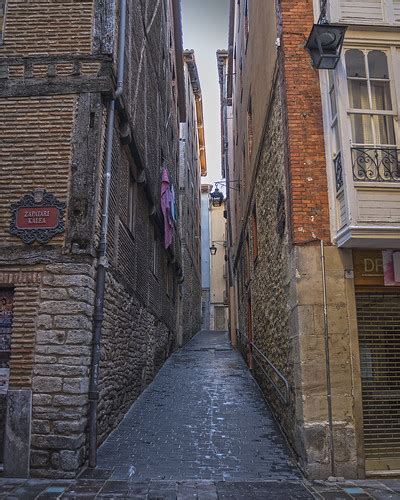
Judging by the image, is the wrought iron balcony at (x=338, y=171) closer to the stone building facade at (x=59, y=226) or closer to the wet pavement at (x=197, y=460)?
the stone building facade at (x=59, y=226)

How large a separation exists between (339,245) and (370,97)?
1.94 meters

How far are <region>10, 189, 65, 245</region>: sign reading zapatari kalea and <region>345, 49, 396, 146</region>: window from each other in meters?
3.79

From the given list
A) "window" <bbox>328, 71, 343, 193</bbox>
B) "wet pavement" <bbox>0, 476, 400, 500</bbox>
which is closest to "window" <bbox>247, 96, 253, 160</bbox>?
"window" <bbox>328, 71, 343, 193</bbox>

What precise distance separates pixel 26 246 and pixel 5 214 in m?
0.53

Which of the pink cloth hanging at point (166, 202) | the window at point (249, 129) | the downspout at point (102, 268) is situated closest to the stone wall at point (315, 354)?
the downspout at point (102, 268)

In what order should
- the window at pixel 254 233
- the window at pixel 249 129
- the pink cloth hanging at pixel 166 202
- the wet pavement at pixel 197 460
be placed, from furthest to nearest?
the pink cloth hanging at pixel 166 202, the window at pixel 249 129, the window at pixel 254 233, the wet pavement at pixel 197 460

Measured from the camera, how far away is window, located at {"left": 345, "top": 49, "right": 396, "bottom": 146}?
19.2 feet

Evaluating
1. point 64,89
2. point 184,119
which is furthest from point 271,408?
point 184,119

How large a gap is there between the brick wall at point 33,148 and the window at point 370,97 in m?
3.63

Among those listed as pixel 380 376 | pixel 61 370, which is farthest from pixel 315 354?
pixel 61 370

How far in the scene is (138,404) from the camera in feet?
28.2

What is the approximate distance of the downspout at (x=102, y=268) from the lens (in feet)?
18.5

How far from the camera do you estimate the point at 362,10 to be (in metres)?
6.18

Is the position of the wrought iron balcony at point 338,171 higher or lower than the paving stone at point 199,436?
higher
